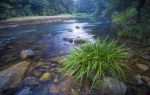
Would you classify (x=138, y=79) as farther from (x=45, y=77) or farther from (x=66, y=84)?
(x=45, y=77)

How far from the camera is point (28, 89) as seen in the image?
3939 mm

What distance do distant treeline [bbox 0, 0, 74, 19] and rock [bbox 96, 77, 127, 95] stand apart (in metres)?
23.4

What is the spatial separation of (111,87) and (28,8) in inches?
1217

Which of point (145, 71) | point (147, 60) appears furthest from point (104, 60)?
point (147, 60)

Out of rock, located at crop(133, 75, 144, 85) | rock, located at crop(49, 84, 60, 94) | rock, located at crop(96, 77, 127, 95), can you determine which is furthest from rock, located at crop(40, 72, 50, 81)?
rock, located at crop(133, 75, 144, 85)

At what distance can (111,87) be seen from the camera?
11.5 ft

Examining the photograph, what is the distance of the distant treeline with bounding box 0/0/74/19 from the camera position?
24.6 metres

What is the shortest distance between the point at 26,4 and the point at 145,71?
1214 inches

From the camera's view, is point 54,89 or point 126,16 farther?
point 126,16

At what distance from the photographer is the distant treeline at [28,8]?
24559 mm

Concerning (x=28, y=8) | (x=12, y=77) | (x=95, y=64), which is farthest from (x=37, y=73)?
(x=28, y=8)

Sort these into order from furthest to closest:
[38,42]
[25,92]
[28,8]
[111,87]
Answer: [28,8] < [38,42] < [25,92] < [111,87]

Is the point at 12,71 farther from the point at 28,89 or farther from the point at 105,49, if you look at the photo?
the point at 105,49

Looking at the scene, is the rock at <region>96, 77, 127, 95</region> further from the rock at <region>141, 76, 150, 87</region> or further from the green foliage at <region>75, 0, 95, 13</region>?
the green foliage at <region>75, 0, 95, 13</region>
